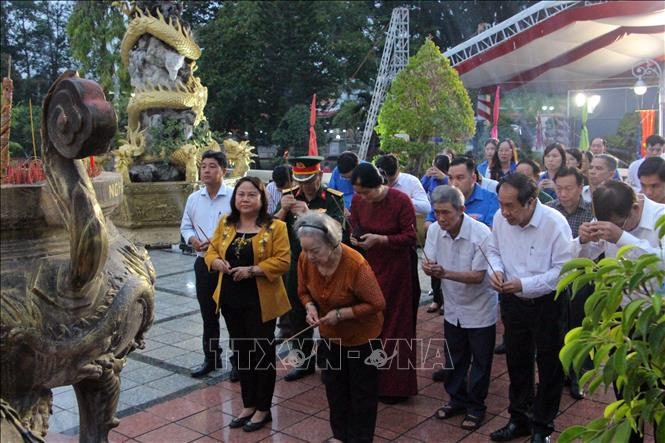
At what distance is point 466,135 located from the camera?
11453 millimetres

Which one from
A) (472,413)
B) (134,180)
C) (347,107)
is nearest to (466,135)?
(134,180)

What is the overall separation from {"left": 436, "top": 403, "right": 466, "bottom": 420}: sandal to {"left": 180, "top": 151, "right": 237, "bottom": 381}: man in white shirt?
1455mm

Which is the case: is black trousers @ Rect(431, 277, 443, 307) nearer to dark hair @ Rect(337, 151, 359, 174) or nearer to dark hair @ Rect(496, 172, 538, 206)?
dark hair @ Rect(337, 151, 359, 174)

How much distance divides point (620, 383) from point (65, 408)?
339 cm

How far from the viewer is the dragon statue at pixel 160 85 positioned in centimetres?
1062

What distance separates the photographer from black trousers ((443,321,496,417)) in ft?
12.4

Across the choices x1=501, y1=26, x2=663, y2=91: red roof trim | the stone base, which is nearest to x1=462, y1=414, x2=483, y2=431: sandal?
the stone base

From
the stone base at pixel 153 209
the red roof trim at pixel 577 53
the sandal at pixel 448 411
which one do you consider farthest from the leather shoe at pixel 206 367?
the red roof trim at pixel 577 53

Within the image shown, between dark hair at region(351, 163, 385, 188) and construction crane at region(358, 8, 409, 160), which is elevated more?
construction crane at region(358, 8, 409, 160)

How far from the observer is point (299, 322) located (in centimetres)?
473

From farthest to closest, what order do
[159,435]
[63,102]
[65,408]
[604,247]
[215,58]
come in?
[215,58] → [65,408] → [159,435] → [604,247] → [63,102]

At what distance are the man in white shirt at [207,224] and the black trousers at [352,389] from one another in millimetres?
1332

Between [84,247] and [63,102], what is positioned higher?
[63,102]

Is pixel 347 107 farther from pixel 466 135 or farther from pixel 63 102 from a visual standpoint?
pixel 63 102
